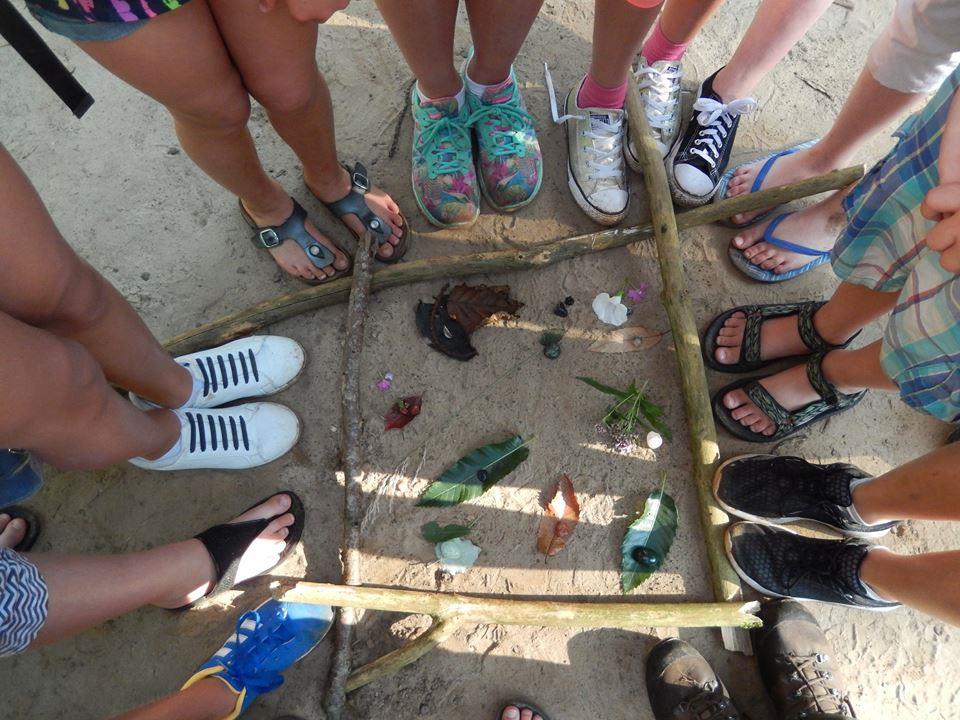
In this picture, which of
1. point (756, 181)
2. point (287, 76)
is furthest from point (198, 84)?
point (756, 181)

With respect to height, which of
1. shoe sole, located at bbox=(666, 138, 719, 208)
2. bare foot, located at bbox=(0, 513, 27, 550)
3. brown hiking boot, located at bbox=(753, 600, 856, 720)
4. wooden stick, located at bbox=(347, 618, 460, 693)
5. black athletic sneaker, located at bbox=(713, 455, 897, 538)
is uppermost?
bare foot, located at bbox=(0, 513, 27, 550)

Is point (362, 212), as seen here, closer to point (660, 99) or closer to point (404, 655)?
point (660, 99)

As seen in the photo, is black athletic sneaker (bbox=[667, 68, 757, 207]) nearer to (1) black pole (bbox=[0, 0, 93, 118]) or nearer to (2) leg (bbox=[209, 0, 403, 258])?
(2) leg (bbox=[209, 0, 403, 258])

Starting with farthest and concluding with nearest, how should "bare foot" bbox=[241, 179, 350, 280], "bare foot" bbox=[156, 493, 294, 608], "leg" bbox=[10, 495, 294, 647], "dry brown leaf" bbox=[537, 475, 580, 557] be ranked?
"bare foot" bbox=[241, 179, 350, 280] → "dry brown leaf" bbox=[537, 475, 580, 557] → "bare foot" bbox=[156, 493, 294, 608] → "leg" bbox=[10, 495, 294, 647]

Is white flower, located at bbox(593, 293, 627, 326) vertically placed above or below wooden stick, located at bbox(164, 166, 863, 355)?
below

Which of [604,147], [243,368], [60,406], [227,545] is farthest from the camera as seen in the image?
[604,147]

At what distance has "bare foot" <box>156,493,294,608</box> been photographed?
2.18 metres

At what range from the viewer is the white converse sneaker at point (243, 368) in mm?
2369

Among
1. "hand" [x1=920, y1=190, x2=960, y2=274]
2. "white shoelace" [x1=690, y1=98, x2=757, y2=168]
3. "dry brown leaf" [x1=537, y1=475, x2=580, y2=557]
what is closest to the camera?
"hand" [x1=920, y1=190, x2=960, y2=274]

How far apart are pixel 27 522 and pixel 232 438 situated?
91 cm

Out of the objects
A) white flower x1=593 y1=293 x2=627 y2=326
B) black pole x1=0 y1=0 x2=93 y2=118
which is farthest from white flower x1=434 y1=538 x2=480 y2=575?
black pole x1=0 y1=0 x2=93 y2=118

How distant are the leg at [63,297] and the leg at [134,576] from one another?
0.58m

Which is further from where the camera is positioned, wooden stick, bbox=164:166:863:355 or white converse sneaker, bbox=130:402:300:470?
wooden stick, bbox=164:166:863:355

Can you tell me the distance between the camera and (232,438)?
2336 mm
